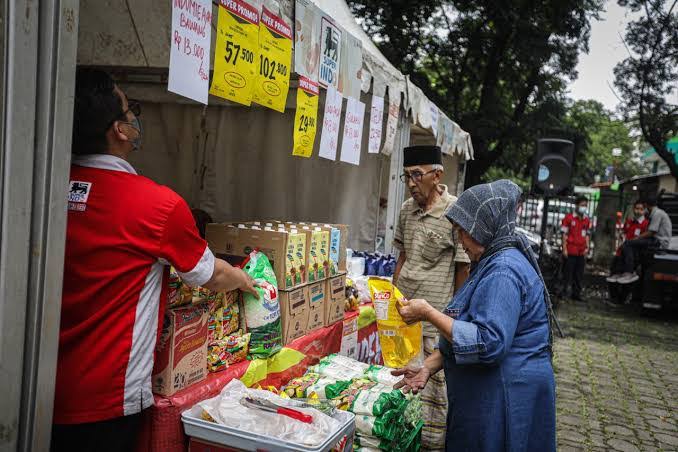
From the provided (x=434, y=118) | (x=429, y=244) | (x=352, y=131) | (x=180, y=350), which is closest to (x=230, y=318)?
(x=180, y=350)

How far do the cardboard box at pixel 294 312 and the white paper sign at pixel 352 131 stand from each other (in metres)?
1.21

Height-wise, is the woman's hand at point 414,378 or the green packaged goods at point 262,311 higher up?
the green packaged goods at point 262,311

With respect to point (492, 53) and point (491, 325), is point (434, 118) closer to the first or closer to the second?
point (491, 325)

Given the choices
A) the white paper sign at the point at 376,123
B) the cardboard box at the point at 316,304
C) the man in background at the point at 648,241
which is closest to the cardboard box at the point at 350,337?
the cardboard box at the point at 316,304

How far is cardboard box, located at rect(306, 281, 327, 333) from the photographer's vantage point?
325 centimetres

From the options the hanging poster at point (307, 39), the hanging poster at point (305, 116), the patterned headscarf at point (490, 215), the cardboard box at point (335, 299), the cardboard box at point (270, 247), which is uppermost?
the hanging poster at point (307, 39)

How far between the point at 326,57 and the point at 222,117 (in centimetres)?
277

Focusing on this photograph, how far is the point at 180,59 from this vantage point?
2.10 m

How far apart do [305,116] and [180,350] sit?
161 centimetres

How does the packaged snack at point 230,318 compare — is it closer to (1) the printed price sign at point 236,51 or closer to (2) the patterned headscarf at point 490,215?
(1) the printed price sign at point 236,51

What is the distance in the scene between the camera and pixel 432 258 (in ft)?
12.9

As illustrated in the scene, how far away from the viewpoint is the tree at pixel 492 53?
14.9 metres

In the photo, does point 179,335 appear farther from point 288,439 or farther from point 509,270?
point 509,270

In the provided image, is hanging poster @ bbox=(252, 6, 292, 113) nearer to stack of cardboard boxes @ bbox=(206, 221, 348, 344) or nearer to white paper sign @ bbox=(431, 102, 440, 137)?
stack of cardboard boxes @ bbox=(206, 221, 348, 344)
